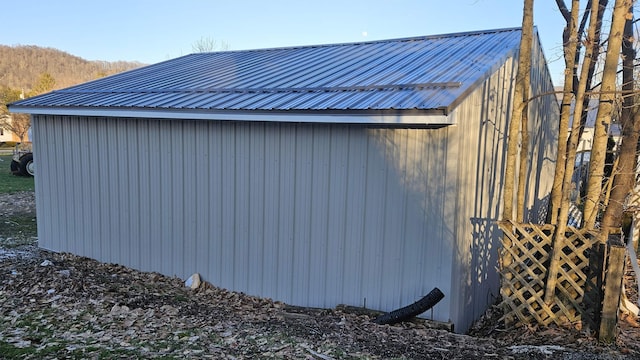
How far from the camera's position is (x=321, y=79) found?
6547 millimetres

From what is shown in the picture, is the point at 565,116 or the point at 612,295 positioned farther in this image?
the point at 565,116

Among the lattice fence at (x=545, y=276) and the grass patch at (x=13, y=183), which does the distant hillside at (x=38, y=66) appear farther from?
the lattice fence at (x=545, y=276)

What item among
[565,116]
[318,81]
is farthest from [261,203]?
[565,116]

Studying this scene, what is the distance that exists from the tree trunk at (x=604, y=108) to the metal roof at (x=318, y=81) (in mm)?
1160

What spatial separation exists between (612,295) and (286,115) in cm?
356

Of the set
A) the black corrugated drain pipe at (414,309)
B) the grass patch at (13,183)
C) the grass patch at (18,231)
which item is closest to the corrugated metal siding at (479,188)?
the black corrugated drain pipe at (414,309)

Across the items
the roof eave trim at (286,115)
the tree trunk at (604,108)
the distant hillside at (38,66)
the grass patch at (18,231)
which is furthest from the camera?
the distant hillside at (38,66)

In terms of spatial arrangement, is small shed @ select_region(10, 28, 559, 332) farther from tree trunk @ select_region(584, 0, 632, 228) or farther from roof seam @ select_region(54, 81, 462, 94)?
tree trunk @ select_region(584, 0, 632, 228)

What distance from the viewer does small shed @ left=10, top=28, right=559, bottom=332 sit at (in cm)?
511

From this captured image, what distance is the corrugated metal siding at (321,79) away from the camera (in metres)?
5.26

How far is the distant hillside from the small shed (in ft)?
187

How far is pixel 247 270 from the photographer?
6.34 m

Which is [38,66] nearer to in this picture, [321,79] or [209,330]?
[321,79]

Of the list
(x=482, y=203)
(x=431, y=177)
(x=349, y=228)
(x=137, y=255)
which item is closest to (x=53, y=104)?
(x=137, y=255)
